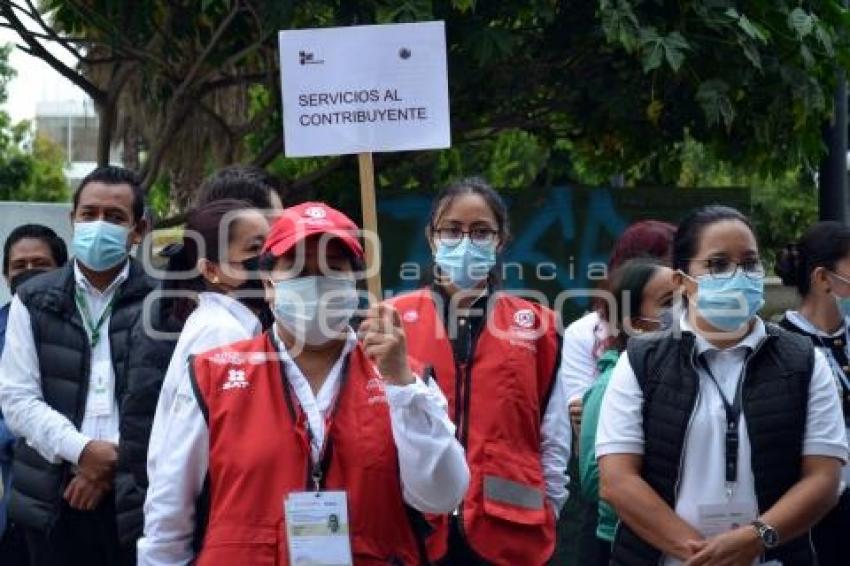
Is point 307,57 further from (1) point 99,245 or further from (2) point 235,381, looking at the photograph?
(2) point 235,381

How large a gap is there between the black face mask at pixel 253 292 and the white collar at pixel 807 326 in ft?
7.91

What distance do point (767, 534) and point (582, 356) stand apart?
166cm

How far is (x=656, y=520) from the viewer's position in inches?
152

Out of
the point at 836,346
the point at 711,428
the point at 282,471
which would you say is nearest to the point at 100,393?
the point at 282,471

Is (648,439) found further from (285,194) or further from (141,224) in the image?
(285,194)

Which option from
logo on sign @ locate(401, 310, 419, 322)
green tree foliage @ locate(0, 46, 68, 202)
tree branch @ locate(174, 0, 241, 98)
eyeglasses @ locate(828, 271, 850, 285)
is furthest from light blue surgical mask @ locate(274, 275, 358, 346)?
green tree foliage @ locate(0, 46, 68, 202)

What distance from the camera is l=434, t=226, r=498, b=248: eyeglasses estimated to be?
4918 mm

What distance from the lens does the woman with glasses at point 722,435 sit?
3850mm

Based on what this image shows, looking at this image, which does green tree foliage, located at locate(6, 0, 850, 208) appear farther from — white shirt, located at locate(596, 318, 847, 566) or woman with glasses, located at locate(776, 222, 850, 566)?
white shirt, located at locate(596, 318, 847, 566)

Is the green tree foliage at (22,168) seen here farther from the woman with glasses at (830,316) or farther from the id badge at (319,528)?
the id badge at (319,528)

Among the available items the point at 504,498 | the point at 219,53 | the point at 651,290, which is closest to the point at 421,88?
the point at 651,290

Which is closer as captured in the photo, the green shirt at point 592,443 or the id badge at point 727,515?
the id badge at point 727,515

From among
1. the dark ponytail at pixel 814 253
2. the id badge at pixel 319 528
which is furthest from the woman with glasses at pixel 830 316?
the id badge at pixel 319 528

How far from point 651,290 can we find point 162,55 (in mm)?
4315
